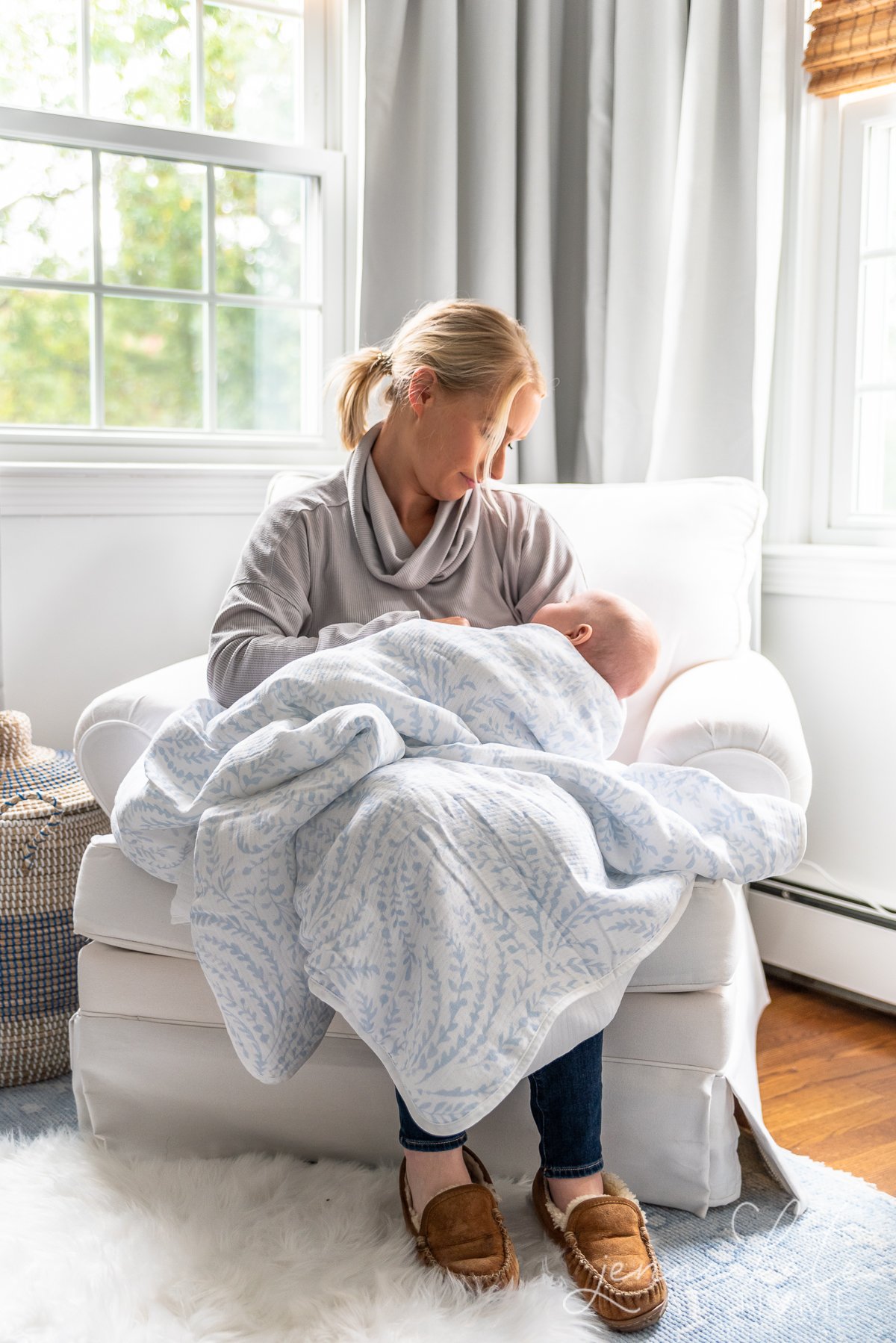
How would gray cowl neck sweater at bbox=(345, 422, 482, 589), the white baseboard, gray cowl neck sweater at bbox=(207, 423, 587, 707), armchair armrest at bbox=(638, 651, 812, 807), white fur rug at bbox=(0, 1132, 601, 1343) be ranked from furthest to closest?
1. the white baseboard
2. gray cowl neck sweater at bbox=(345, 422, 482, 589)
3. gray cowl neck sweater at bbox=(207, 423, 587, 707)
4. armchair armrest at bbox=(638, 651, 812, 807)
5. white fur rug at bbox=(0, 1132, 601, 1343)

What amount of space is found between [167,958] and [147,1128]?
0.80 ft

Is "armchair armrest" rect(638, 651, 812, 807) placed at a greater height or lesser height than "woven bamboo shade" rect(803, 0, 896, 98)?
lesser

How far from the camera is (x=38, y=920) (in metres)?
1.81

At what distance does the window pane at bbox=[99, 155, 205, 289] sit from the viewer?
7.91ft

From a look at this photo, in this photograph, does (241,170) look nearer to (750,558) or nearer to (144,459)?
(144,459)

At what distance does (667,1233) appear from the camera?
1.40 meters

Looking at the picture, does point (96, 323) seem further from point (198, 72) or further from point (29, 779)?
point (29, 779)

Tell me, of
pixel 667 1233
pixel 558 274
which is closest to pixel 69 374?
pixel 558 274

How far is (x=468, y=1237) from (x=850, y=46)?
212cm

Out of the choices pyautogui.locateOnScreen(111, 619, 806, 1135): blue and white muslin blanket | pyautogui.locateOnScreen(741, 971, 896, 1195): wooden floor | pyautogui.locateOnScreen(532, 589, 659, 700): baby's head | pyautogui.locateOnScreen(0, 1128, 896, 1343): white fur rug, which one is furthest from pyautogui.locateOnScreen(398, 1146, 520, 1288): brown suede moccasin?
pyautogui.locateOnScreen(532, 589, 659, 700): baby's head

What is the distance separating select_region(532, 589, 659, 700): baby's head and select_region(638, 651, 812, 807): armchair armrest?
0.27 feet

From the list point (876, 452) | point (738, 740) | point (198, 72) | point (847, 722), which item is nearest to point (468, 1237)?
point (738, 740)

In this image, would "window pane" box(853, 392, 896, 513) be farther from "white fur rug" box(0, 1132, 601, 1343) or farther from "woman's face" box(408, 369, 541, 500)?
"white fur rug" box(0, 1132, 601, 1343)

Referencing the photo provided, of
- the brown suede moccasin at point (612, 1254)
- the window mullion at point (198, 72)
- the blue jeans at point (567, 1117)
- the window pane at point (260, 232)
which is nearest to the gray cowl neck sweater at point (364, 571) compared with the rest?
the blue jeans at point (567, 1117)
